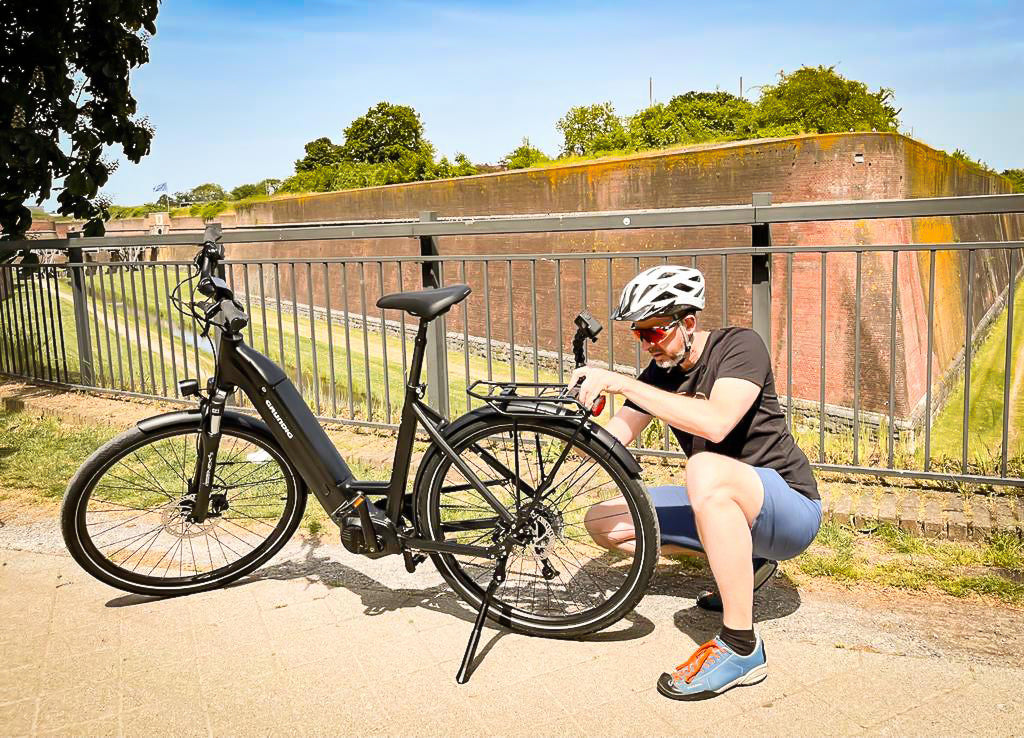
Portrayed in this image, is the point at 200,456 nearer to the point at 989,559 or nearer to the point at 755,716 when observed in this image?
the point at 755,716

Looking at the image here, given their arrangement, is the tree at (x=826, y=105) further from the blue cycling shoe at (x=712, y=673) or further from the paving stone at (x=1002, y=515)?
the blue cycling shoe at (x=712, y=673)

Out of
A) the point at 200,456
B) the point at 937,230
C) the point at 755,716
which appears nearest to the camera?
the point at 755,716

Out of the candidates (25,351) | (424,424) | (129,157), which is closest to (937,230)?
(129,157)

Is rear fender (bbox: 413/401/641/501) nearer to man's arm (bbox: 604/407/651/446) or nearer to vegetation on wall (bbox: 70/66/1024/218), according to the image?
man's arm (bbox: 604/407/651/446)

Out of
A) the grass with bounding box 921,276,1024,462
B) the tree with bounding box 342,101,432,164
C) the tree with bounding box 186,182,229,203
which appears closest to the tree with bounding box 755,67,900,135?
the grass with bounding box 921,276,1024,462

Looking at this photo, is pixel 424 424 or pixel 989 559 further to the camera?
pixel 989 559

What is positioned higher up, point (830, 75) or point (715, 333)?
point (830, 75)

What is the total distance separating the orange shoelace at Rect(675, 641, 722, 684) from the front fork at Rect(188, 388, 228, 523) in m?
1.98

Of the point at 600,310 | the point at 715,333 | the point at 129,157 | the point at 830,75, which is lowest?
the point at 600,310

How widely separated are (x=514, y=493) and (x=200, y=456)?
1333 millimetres

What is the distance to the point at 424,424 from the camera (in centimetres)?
331

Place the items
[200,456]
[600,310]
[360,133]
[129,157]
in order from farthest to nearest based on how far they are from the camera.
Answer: [360,133], [600,310], [129,157], [200,456]

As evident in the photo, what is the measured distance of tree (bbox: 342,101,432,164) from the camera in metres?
55.5

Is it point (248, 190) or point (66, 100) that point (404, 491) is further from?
point (248, 190)
